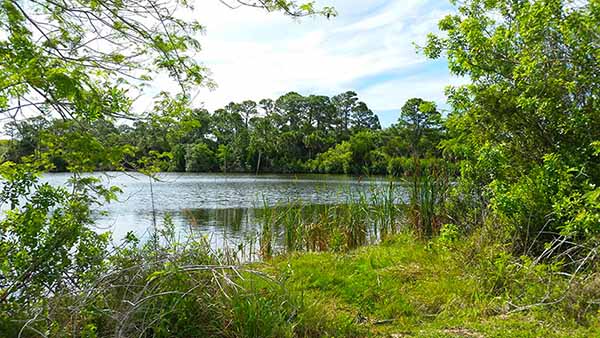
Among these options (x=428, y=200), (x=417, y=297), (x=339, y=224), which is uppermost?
(x=428, y=200)

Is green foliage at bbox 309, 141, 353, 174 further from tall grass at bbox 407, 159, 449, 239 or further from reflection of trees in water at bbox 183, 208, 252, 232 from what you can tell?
tall grass at bbox 407, 159, 449, 239

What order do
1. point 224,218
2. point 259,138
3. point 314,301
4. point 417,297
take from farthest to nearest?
point 259,138 < point 224,218 < point 417,297 < point 314,301

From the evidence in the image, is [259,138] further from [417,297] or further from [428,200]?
[417,297]

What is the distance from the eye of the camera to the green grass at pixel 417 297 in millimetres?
3719

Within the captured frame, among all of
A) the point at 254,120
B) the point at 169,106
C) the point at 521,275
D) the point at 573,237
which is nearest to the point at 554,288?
the point at 521,275

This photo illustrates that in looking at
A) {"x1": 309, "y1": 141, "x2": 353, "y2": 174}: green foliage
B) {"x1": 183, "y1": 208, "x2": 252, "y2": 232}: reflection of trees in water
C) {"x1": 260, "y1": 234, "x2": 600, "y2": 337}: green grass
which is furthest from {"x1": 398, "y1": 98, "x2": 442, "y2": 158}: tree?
{"x1": 309, "y1": 141, "x2": 353, "y2": 174}: green foliage

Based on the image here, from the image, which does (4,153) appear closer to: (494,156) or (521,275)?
(521,275)

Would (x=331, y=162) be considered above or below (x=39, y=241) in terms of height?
above

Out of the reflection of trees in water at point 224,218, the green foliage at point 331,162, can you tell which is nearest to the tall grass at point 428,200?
the reflection of trees in water at point 224,218

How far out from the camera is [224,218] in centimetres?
1302

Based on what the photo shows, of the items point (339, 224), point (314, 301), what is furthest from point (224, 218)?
point (314, 301)

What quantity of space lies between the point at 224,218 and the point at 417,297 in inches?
360

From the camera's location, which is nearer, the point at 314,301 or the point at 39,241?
the point at 39,241

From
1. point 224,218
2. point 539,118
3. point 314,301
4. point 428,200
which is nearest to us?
point 314,301
